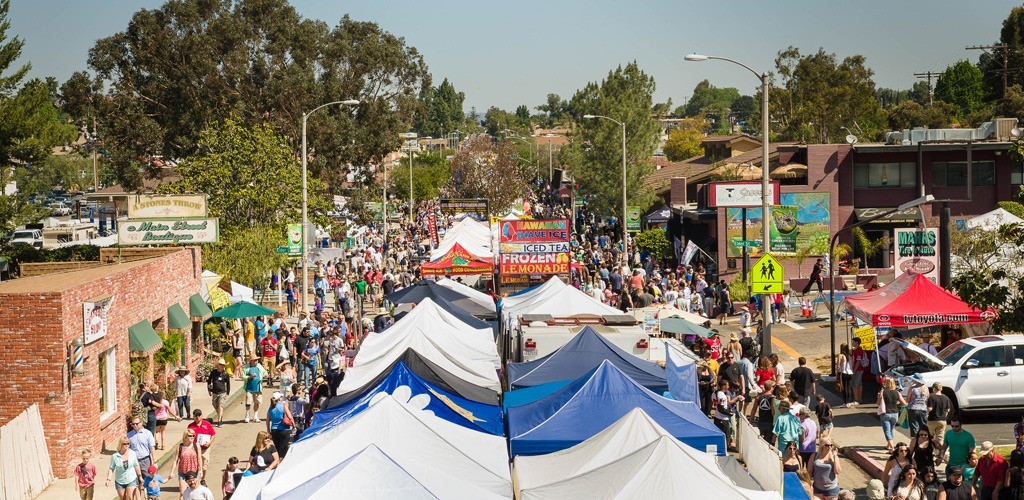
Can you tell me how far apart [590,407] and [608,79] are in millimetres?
48612

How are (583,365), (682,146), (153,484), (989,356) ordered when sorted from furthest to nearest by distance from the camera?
1. (682,146)
2. (989,356)
3. (583,365)
4. (153,484)

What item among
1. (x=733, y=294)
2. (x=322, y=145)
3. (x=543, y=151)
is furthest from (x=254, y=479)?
(x=543, y=151)

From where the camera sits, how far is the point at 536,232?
1300 inches

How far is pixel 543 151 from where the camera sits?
518 ft

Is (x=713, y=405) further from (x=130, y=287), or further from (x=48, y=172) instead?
(x=48, y=172)

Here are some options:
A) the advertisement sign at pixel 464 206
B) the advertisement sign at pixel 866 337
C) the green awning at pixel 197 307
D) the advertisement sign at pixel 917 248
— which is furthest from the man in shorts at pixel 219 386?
the advertisement sign at pixel 464 206

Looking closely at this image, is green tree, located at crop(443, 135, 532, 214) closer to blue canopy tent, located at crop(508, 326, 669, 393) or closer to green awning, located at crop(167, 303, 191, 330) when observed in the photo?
green awning, located at crop(167, 303, 191, 330)

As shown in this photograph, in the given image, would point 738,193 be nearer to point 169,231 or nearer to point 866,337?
point 866,337

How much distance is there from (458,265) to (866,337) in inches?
622

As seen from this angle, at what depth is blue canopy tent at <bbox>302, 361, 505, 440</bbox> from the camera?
51.5ft

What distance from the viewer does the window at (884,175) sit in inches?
1896

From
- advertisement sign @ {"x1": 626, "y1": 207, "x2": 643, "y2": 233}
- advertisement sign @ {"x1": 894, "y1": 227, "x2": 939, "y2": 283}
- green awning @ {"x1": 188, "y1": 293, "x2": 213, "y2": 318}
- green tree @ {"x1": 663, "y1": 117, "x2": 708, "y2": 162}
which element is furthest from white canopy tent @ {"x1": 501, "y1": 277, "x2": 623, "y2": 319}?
green tree @ {"x1": 663, "y1": 117, "x2": 708, "y2": 162}

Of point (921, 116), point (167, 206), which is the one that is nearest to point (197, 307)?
point (167, 206)

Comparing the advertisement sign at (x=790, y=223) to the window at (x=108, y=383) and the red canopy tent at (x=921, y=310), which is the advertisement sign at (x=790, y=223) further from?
the window at (x=108, y=383)
